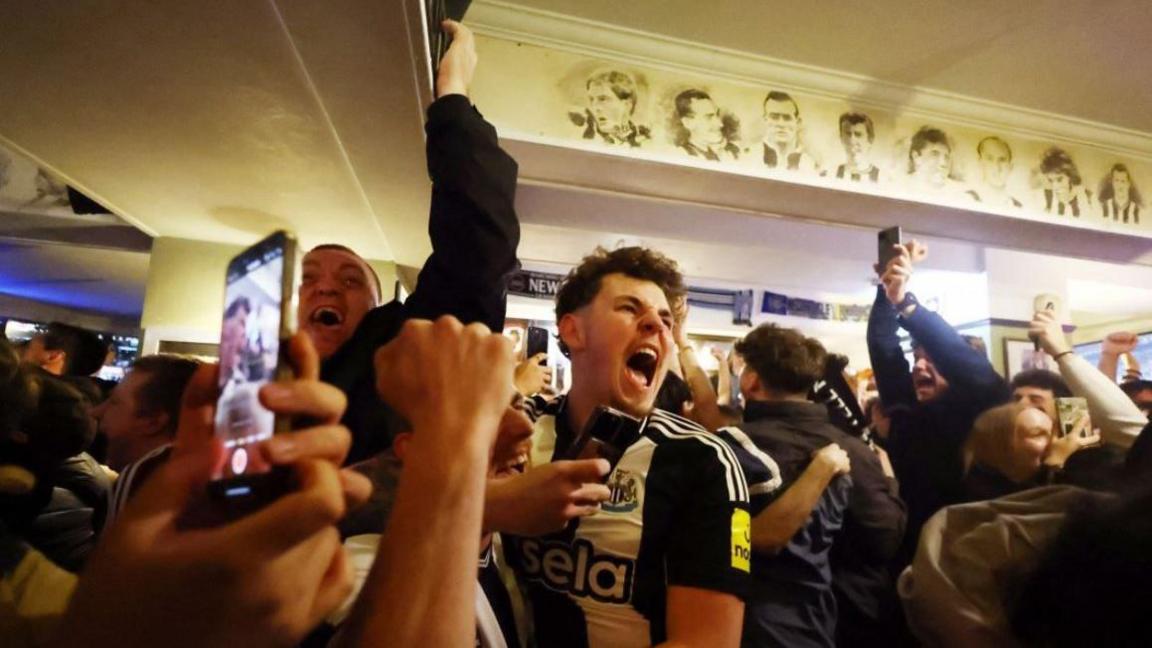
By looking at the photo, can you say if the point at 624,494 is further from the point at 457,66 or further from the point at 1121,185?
the point at 1121,185

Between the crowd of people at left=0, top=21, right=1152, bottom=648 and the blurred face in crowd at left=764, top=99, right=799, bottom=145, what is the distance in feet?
2.17

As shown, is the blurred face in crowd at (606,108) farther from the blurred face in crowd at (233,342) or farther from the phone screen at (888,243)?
the blurred face in crowd at (233,342)

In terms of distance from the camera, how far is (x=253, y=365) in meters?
0.39

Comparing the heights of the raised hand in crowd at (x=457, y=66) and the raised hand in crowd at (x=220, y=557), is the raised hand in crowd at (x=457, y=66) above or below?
above

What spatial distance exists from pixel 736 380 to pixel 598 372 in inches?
99.9

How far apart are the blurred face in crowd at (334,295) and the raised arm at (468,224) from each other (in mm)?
631

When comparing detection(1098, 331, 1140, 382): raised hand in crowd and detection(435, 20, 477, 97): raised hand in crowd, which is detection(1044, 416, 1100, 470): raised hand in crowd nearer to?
detection(1098, 331, 1140, 382): raised hand in crowd

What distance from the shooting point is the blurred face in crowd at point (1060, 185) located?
2.89 m

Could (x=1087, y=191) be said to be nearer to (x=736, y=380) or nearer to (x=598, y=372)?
(x=736, y=380)

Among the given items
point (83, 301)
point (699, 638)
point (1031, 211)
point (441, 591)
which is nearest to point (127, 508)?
point (441, 591)

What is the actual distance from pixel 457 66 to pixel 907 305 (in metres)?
1.80

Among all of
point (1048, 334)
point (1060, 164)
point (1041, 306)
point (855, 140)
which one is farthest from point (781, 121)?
point (1060, 164)

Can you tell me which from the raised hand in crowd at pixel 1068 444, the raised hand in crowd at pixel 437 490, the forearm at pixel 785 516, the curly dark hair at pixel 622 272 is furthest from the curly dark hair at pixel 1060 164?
the raised hand in crowd at pixel 437 490

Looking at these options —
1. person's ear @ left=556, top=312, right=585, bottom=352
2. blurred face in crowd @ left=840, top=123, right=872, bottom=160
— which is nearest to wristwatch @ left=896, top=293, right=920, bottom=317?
blurred face in crowd @ left=840, top=123, right=872, bottom=160
